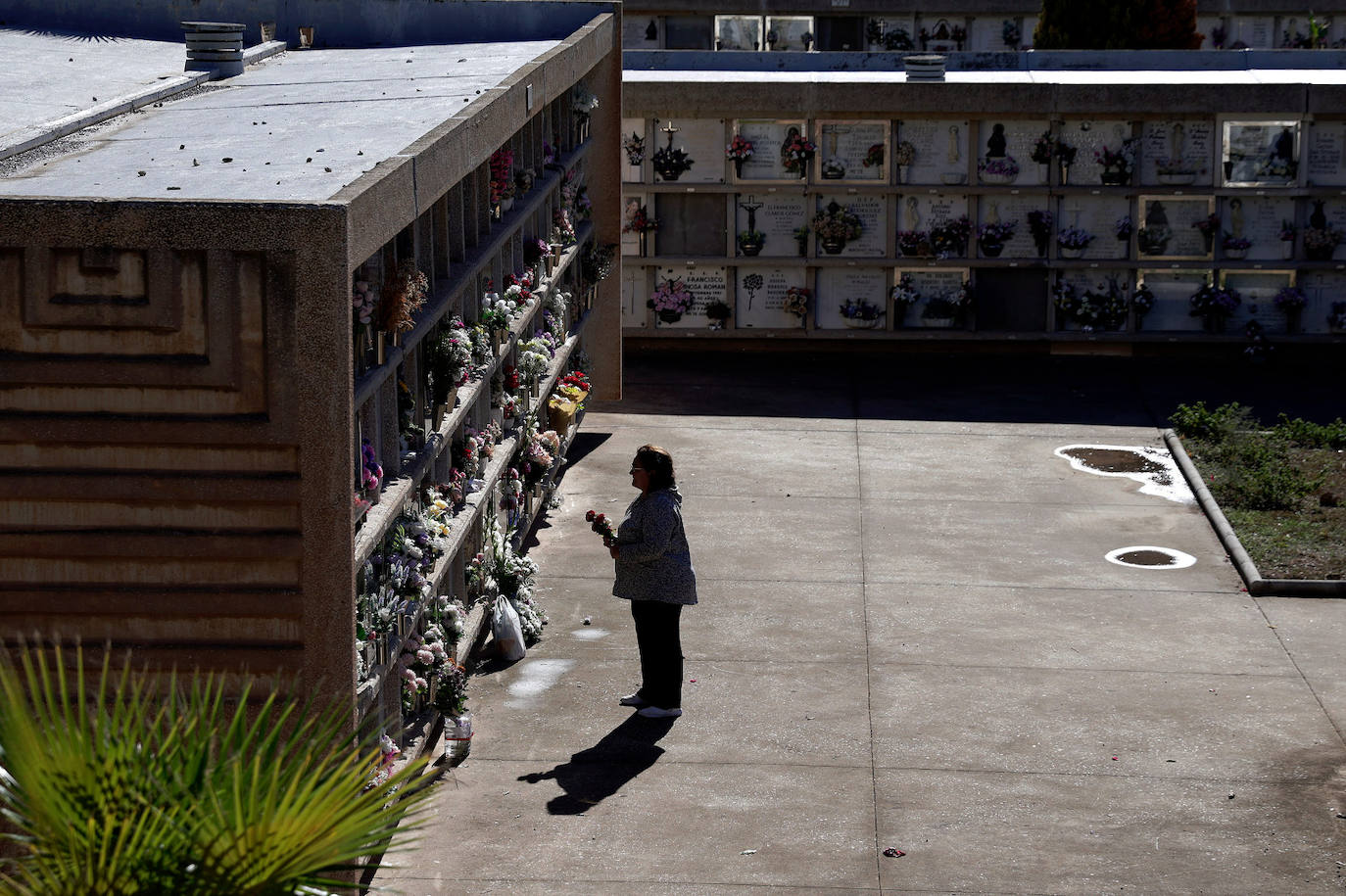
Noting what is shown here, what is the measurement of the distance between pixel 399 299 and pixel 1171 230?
11.5m

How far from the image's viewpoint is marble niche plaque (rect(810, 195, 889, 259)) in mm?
17656

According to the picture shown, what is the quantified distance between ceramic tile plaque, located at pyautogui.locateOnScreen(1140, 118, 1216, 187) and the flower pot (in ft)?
9.56

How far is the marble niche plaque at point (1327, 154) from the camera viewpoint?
1723 cm

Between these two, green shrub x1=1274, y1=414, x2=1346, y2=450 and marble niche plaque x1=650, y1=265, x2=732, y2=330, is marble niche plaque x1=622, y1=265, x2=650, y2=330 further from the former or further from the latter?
green shrub x1=1274, y1=414, x2=1346, y2=450

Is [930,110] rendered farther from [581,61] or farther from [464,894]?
[464,894]

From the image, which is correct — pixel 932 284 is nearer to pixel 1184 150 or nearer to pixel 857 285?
pixel 857 285

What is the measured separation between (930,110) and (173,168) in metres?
10.8

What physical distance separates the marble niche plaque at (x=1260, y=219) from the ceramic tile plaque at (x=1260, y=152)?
174 millimetres

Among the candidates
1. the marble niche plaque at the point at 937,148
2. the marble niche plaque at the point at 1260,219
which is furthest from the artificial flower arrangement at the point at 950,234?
the marble niche plaque at the point at 1260,219

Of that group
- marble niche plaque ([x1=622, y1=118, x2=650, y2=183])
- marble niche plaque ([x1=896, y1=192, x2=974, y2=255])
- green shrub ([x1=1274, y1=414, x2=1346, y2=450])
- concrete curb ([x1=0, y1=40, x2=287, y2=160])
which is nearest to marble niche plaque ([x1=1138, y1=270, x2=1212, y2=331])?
marble niche plaque ([x1=896, y1=192, x2=974, y2=255])

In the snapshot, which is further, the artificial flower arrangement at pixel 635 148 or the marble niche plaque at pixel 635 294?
the marble niche plaque at pixel 635 294

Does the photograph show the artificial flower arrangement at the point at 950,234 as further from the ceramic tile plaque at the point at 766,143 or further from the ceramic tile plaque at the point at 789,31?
the ceramic tile plaque at the point at 789,31

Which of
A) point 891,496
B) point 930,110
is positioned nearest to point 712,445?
point 891,496

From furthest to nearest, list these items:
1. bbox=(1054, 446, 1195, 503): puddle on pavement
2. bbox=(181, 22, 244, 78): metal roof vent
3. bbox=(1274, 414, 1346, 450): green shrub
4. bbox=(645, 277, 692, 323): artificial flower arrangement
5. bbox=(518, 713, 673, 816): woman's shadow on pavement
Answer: bbox=(645, 277, 692, 323): artificial flower arrangement → bbox=(1274, 414, 1346, 450): green shrub → bbox=(1054, 446, 1195, 503): puddle on pavement → bbox=(181, 22, 244, 78): metal roof vent → bbox=(518, 713, 673, 816): woman's shadow on pavement
